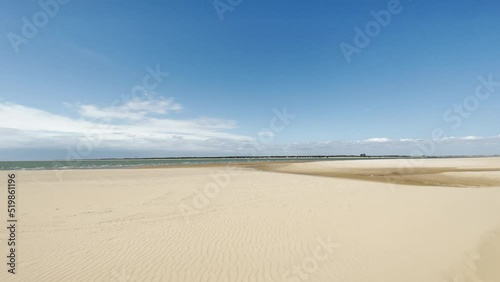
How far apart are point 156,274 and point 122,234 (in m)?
3.91

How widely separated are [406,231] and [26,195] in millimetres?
23413

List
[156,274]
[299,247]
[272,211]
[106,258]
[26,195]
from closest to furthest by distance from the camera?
1. [156,274]
2. [106,258]
3. [299,247]
4. [272,211]
5. [26,195]

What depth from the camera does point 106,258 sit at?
25.0ft

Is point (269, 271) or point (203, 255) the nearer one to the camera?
point (269, 271)

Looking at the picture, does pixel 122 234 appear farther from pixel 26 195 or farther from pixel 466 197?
pixel 466 197

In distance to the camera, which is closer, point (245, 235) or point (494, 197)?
point (245, 235)

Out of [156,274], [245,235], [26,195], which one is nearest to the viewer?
[156,274]

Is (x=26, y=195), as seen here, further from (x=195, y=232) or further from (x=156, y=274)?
(x=156, y=274)

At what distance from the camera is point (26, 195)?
61.6ft

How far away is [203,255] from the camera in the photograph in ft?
26.0

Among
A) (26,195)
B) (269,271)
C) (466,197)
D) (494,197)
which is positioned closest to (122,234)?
(269,271)

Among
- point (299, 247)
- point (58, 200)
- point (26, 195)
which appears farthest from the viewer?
point (26, 195)

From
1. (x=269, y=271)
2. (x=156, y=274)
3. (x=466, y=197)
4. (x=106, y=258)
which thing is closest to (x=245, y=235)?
(x=269, y=271)

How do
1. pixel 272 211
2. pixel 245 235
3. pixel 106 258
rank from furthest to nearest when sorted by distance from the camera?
pixel 272 211 → pixel 245 235 → pixel 106 258
